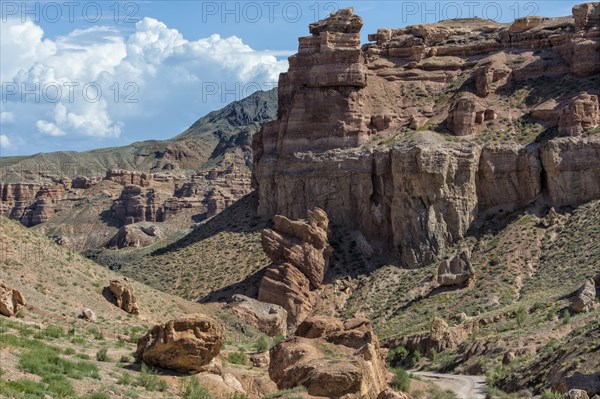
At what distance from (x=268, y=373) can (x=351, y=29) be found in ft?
167

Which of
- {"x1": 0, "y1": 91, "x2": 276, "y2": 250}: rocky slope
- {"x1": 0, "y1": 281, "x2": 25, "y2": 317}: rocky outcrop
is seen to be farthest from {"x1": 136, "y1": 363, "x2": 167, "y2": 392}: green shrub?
{"x1": 0, "y1": 91, "x2": 276, "y2": 250}: rocky slope

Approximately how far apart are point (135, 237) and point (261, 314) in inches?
2938

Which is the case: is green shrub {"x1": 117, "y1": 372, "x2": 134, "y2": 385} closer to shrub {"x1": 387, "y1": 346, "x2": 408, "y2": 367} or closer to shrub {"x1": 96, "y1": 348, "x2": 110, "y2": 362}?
shrub {"x1": 96, "y1": 348, "x2": 110, "y2": 362}

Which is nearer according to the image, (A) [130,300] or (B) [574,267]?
(A) [130,300]

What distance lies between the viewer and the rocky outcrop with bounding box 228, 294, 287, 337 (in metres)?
59.2

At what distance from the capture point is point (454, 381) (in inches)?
1704

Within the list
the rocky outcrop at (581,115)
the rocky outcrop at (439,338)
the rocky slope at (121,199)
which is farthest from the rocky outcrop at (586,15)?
the rocky slope at (121,199)

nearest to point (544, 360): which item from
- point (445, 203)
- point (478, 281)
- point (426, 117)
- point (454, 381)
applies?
point (454, 381)

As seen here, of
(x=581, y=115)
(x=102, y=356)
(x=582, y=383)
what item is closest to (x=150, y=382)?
(x=102, y=356)

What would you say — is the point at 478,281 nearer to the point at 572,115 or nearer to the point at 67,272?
the point at 572,115

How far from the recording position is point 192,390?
89.0ft

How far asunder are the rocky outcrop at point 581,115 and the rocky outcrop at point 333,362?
41.0 m

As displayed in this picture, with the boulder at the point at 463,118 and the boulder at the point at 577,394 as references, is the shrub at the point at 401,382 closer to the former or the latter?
the boulder at the point at 577,394

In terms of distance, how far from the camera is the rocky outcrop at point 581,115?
7138cm
